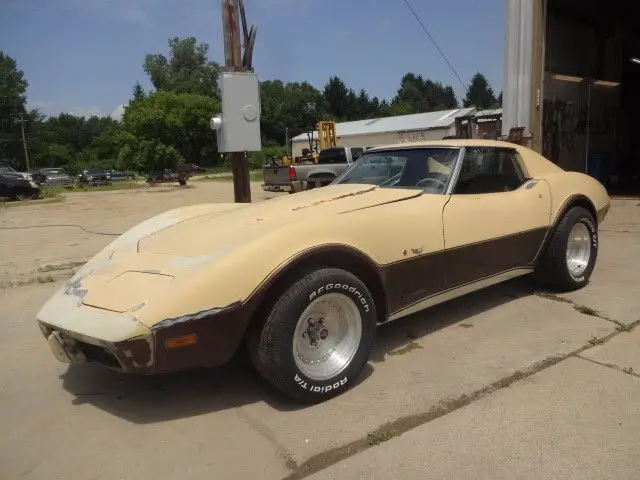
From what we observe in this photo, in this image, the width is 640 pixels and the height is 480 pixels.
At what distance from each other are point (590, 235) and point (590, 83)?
36.5ft

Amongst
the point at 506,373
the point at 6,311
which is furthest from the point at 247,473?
the point at 6,311

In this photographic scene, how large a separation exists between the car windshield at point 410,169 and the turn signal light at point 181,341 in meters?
1.95

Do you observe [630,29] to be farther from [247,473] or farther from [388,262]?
[247,473]

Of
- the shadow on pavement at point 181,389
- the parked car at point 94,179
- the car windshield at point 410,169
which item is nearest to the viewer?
the shadow on pavement at point 181,389

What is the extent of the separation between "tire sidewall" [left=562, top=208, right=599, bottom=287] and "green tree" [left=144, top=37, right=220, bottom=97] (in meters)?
64.2

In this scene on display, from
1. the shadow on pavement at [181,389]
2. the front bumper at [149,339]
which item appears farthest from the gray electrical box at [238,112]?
the front bumper at [149,339]

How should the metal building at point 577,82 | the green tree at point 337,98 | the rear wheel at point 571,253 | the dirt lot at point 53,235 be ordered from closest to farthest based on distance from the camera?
the rear wheel at point 571,253, the dirt lot at point 53,235, the metal building at point 577,82, the green tree at point 337,98

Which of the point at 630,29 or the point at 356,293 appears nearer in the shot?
the point at 356,293

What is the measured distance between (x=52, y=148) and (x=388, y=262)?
268 feet

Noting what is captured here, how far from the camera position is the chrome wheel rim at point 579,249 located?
15.1 ft

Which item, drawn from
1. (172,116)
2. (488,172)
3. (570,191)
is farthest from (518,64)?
(172,116)

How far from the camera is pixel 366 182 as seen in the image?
3.93 m

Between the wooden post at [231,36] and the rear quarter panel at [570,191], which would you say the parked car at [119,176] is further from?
the rear quarter panel at [570,191]

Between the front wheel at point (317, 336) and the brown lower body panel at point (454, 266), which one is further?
the brown lower body panel at point (454, 266)
